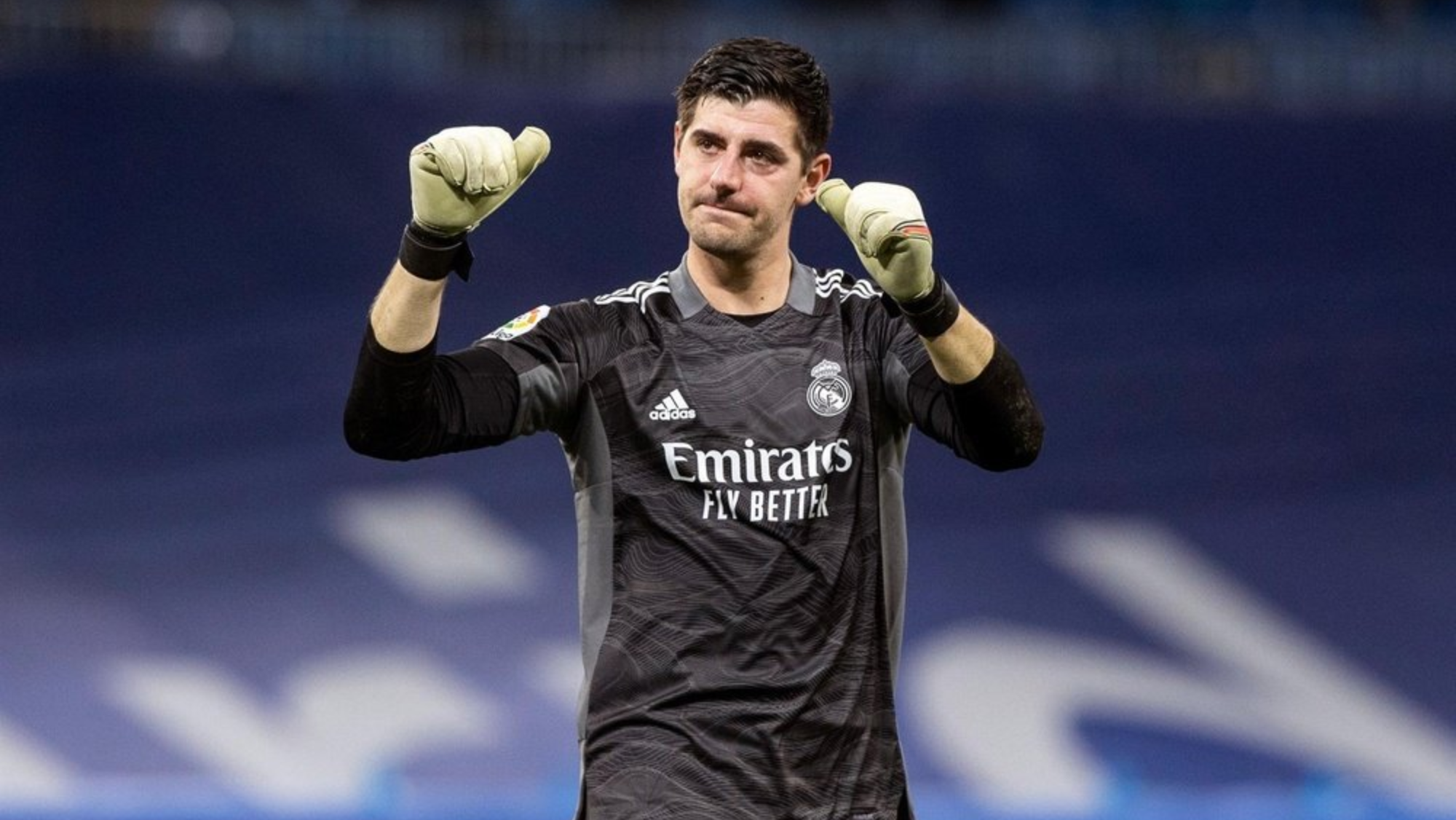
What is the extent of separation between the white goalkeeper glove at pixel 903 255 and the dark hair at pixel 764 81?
0.19 m

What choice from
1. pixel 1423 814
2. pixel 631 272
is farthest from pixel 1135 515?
pixel 631 272

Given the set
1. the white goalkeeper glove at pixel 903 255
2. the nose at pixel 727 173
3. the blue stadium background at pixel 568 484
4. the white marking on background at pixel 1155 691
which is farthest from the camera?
the white marking on background at pixel 1155 691

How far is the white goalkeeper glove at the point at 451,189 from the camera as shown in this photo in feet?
9.72

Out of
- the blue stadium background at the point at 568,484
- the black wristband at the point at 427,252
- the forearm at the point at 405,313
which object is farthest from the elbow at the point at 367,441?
the blue stadium background at the point at 568,484

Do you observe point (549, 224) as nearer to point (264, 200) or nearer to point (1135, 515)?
point (264, 200)

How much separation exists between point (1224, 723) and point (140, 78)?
13.5 feet

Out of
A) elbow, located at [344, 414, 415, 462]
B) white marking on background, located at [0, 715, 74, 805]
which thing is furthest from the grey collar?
white marking on background, located at [0, 715, 74, 805]

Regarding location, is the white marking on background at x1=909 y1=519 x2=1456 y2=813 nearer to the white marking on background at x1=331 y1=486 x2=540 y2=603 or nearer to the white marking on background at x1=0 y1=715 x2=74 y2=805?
the white marking on background at x1=331 y1=486 x2=540 y2=603

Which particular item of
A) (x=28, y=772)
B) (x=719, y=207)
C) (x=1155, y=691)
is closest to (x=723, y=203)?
(x=719, y=207)

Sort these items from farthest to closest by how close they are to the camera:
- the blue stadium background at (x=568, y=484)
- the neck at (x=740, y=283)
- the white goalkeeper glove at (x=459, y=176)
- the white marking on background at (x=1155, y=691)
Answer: the white marking on background at (x=1155, y=691) < the blue stadium background at (x=568, y=484) < the neck at (x=740, y=283) < the white goalkeeper glove at (x=459, y=176)

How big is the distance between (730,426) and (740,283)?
0.25 metres

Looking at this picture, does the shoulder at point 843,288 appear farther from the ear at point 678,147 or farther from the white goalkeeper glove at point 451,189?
the white goalkeeper glove at point 451,189

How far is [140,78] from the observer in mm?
6859

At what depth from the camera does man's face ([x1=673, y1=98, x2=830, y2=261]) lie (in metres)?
3.19
